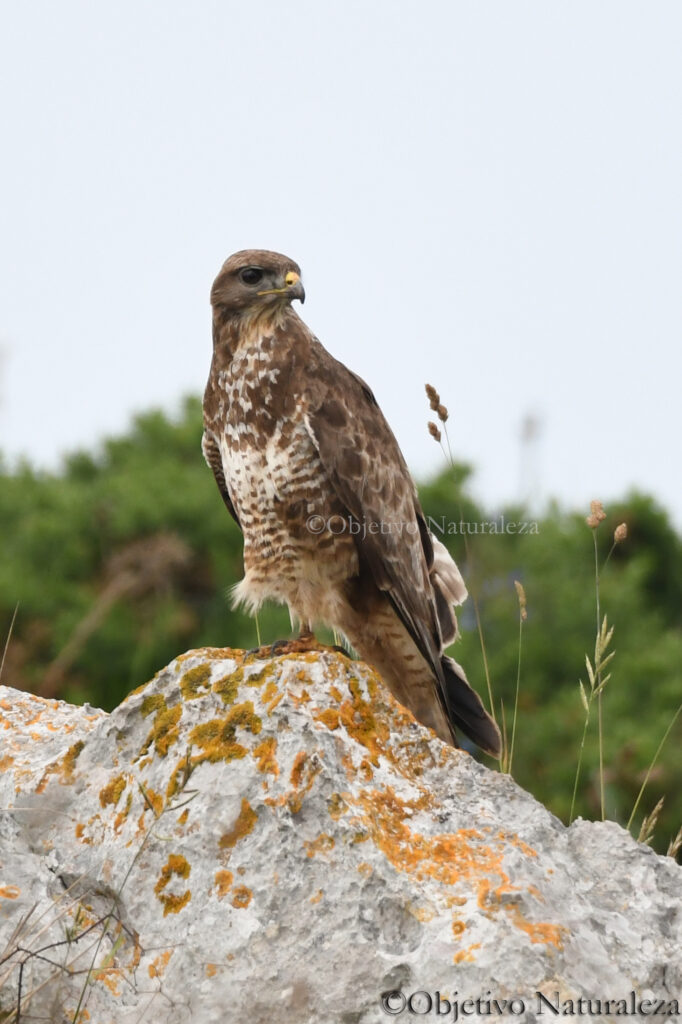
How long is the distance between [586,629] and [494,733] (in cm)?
443

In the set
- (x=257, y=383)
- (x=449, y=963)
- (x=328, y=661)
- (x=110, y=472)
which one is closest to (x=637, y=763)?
(x=257, y=383)

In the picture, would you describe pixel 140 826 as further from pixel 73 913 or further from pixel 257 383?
pixel 257 383

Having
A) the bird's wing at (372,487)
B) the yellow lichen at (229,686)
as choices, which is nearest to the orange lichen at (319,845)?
the yellow lichen at (229,686)

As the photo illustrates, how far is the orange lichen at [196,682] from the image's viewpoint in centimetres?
326

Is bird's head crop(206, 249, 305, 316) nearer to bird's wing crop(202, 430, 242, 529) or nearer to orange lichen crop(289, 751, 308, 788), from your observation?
bird's wing crop(202, 430, 242, 529)

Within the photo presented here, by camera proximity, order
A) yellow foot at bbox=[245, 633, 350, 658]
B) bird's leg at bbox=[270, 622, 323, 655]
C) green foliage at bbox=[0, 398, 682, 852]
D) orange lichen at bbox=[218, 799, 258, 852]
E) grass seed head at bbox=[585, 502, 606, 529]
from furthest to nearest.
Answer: green foliage at bbox=[0, 398, 682, 852]
grass seed head at bbox=[585, 502, 606, 529]
bird's leg at bbox=[270, 622, 323, 655]
yellow foot at bbox=[245, 633, 350, 658]
orange lichen at bbox=[218, 799, 258, 852]

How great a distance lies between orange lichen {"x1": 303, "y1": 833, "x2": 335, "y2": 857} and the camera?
9.34ft

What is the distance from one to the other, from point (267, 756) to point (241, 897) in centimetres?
33

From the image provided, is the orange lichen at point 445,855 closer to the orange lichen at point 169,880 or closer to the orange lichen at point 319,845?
the orange lichen at point 319,845

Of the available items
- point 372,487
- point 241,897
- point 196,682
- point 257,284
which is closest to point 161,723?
point 196,682

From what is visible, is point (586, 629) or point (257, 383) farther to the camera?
point (586, 629)

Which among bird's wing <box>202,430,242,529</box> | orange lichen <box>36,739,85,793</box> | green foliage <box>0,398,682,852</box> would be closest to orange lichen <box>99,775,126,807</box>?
orange lichen <box>36,739,85,793</box>

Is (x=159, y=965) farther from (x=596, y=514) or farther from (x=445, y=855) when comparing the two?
(x=596, y=514)

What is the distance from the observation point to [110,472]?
11.4 m
